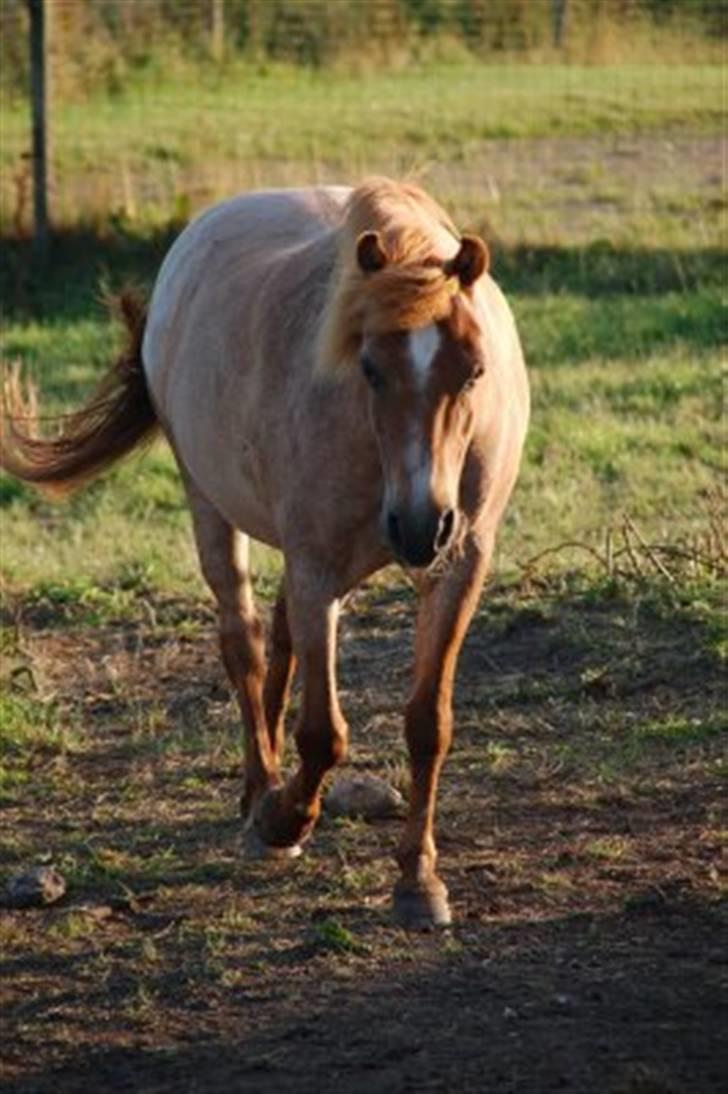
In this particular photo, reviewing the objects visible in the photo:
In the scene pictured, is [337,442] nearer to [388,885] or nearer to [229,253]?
[388,885]

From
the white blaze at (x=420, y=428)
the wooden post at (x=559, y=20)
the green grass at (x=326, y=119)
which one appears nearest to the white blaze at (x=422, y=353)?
the white blaze at (x=420, y=428)

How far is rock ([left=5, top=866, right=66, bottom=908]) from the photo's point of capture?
6938 mm

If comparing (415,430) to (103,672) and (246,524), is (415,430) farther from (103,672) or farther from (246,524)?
(103,672)

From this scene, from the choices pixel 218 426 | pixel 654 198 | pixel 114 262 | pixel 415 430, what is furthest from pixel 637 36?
pixel 415 430

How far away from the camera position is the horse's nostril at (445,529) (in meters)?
6.22

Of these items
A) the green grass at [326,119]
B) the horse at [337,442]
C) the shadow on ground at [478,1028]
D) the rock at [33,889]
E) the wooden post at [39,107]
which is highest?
the horse at [337,442]

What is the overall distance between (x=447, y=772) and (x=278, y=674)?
21.5 inches

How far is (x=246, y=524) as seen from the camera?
7.83 m

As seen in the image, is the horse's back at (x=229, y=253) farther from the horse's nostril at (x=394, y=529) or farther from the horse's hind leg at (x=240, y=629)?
the horse's nostril at (x=394, y=529)

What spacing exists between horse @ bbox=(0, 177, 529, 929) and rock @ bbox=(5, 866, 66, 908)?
1.83 ft

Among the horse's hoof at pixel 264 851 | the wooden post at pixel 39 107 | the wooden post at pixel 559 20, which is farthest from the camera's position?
the wooden post at pixel 559 20

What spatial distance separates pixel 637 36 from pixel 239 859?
15621 mm

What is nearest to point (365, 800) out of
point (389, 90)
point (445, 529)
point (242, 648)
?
point (242, 648)

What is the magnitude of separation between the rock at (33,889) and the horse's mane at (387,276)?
1412mm
